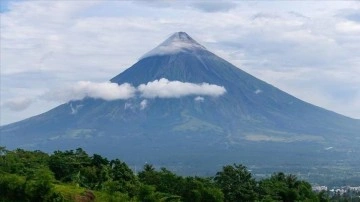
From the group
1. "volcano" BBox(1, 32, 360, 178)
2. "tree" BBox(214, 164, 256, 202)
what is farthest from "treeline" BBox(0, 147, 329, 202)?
"volcano" BBox(1, 32, 360, 178)

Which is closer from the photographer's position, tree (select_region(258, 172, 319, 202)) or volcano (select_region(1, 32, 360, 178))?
tree (select_region(258, 172, 319, 202))

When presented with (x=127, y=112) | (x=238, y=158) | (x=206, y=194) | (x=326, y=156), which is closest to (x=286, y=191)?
(x=206, y=194)

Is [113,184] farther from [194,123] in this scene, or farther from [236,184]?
[194,123]

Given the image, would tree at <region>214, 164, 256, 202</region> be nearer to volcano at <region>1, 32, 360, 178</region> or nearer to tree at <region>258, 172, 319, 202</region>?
tree at <region>258, 172, 319, 202</region>

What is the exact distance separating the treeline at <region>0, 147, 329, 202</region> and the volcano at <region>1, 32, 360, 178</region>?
8805cm

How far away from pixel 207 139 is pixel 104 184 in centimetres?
12504

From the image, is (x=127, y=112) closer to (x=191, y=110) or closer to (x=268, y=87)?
(x=191, y=110)

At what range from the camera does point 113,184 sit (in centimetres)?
2584

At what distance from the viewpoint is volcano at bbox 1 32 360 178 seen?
138 metres

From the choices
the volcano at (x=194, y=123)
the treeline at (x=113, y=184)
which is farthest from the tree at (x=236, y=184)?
the volcano at (x=194, y=123)

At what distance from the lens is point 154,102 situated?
18225cm

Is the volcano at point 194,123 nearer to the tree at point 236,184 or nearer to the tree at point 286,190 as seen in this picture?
the tree at point 286,190

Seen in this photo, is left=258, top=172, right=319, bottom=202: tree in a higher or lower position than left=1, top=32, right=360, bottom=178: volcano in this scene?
lower

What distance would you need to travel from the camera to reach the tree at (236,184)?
28688 millimetres
